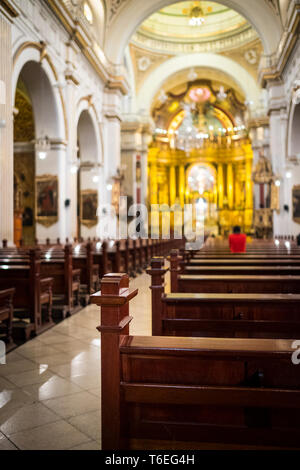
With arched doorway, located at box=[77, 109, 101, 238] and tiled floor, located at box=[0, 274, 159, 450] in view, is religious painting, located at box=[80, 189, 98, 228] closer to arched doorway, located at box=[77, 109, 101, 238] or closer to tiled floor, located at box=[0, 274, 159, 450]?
arched doorway, located at box=[77, 109, 101, 238]

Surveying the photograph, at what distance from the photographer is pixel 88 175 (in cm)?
1641

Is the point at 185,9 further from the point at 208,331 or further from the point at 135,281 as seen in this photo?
the point at 208,331

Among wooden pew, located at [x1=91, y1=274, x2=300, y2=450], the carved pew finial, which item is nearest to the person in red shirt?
wooden pew, located at [x1=91, y1=274, x2=300, y2=450]

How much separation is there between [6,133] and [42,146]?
311 cm

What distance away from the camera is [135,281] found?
956cm

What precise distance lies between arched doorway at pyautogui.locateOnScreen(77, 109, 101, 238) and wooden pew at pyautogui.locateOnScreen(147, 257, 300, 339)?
13.2 metres

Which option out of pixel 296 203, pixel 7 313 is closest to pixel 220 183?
pixel 296 203

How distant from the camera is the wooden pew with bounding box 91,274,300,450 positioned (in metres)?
1.71

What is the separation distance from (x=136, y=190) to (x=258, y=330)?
21929 mm

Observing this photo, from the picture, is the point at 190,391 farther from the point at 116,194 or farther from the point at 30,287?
the point at 116,194

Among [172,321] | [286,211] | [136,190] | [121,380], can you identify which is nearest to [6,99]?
[172,321]

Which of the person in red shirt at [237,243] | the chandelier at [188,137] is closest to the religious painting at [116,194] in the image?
the chandelier at [188,137]

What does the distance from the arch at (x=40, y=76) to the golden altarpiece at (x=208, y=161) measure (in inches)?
627

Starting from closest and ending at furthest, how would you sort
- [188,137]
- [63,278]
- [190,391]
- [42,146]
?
1. [190,391]
2. [63,278]
3. [42,146]
4. [188,137]
